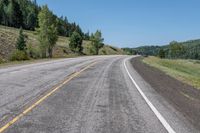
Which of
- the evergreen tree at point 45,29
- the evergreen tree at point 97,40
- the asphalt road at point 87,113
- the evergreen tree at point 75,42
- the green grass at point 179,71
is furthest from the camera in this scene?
the evergreen tree at point 97,40

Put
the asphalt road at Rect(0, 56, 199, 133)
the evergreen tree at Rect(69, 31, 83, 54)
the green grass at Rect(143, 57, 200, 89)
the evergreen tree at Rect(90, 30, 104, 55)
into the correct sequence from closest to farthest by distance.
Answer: the asphalt road at Rect(0, 56, 199, 133)
the green grass at Rect(143, 57, 200, 89)
the evergreen tree at Rect(69, 31, 83, 54)
the evergreen tree at Rect(90, 30, 104, 55)

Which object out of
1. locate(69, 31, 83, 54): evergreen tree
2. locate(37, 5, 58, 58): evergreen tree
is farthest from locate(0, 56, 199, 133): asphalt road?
locate(69, 31, 83, 54): evergreen tree

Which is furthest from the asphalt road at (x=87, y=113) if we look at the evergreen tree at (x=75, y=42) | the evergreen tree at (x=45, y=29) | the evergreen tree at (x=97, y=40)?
the evergreen tree at (x=97, y=40)

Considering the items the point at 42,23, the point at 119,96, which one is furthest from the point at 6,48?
the point at 119,96

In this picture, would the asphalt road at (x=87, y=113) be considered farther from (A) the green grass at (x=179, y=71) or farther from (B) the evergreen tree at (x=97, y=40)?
(B) the evergreen tree at (x=97, y=40)

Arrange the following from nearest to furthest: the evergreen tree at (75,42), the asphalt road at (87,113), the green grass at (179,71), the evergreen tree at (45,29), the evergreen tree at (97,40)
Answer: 1. the asphalt road at (87,113)
2. the green grass at (179,71)
3. the evergreen tree at (45,29)
4. the evergreen tree at (75,42)
5. the evergreen tree at (97,40)

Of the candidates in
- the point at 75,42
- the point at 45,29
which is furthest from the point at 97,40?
the point at 45,29

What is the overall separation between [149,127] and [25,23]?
146 meters

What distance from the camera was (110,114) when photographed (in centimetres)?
866

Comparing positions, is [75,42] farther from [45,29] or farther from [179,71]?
[179,71]

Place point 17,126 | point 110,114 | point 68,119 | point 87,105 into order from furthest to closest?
1. point 87,105
2. point 110,114
3. point 68,119
4. point 17,126

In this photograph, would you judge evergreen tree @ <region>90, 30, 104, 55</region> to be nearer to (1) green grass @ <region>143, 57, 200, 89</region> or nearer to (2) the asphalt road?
(1) green grass @ <region>143, 57, 200, 89</region>

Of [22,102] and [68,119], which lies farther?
[22,102]

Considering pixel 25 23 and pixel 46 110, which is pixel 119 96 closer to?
pixel 46 110
